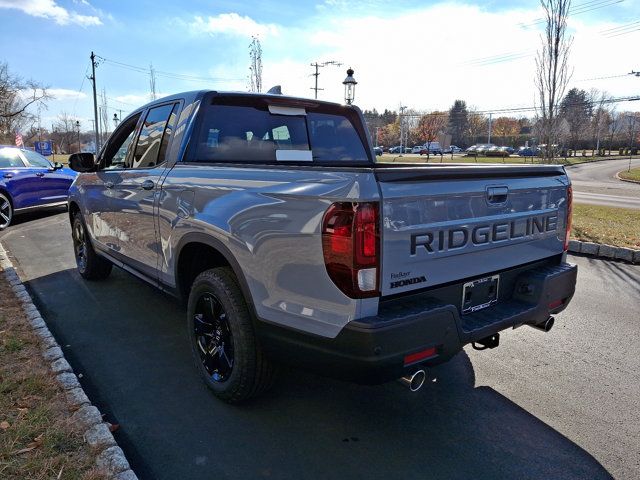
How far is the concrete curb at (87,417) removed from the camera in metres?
2.27

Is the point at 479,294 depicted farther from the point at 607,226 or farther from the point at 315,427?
the point at 607,226

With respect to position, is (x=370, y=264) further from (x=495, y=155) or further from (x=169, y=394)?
(x=495, y=155)

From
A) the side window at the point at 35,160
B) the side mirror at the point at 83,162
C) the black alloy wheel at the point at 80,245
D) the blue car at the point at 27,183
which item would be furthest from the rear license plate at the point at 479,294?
the side window at the point at 35,160

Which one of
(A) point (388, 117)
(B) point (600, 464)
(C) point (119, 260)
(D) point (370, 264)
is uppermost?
(A) point (388, 117)

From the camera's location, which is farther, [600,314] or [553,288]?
[600,314]

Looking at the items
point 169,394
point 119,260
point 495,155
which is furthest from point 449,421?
point 495,155

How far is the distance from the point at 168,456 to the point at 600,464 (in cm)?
231

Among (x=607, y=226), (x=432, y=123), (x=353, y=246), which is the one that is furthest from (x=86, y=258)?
(x=432, y=123)

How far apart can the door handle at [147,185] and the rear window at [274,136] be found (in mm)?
459

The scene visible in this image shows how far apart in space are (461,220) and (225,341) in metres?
1.64

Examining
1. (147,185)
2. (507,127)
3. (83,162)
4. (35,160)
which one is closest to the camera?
(147,185)

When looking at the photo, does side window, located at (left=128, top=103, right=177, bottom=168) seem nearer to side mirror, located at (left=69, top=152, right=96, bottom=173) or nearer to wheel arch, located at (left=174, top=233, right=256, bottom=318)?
wheel arch, located at (left=174, top=233, right=256, bottom=318)

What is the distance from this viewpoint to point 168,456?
256 cm

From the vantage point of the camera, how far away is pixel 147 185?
3756mm
